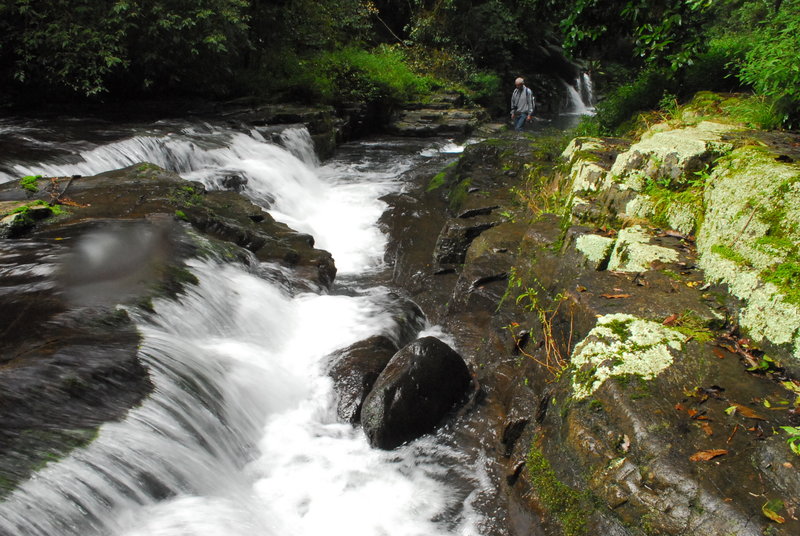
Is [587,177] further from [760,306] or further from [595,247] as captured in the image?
[760,306]

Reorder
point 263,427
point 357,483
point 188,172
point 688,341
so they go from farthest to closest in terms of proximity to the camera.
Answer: point 188,172
point 263,427
point 357,483
point 688,341

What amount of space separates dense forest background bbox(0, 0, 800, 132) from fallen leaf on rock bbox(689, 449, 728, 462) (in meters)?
4.34

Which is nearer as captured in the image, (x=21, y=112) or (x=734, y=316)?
(x=734, y=316)

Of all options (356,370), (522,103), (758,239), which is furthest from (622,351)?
(522,103)

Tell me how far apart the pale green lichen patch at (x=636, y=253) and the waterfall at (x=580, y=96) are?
26.8 m

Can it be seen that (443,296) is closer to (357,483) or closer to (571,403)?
(357,483)

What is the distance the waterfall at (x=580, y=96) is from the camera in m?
29.7

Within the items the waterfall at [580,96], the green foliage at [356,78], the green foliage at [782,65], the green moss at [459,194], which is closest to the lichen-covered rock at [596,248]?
the green foliage at [782,65]

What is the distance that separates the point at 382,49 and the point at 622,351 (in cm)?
2181

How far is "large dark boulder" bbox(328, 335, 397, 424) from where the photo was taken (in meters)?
5.27

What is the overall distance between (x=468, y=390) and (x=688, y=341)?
2.34m

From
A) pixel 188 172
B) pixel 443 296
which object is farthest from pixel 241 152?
pixel 443 296

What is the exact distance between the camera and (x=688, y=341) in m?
3.52

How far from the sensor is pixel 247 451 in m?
4.66
